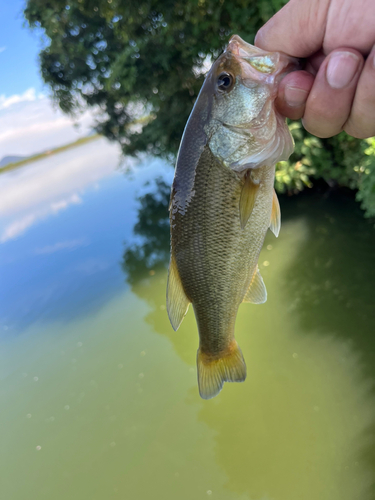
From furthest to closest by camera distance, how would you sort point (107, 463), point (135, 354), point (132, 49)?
point (132, 49) < point (135, 354) < point (107, 463)

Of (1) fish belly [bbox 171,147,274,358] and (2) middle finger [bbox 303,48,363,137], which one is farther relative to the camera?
(1) fish belly [bbox 171,147,274,358]

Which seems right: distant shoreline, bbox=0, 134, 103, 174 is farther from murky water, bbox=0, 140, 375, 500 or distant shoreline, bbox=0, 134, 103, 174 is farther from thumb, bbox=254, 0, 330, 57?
thumb, bbox=254, 0, 330, 57

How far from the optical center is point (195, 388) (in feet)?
15.7

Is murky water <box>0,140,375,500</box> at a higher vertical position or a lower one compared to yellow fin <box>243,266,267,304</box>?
lower

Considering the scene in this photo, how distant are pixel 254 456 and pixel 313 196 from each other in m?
6.56

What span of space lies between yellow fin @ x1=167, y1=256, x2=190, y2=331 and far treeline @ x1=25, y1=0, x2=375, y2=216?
4062 millimetres

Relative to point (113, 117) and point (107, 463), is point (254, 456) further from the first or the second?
point (113, 117)

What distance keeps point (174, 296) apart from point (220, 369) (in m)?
0.55

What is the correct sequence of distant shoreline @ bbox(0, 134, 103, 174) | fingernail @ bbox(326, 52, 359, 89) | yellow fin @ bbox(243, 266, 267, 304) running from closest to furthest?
fingernail @ bbox(326, 52, 359, 89), yellow fin @ bbox(243, 266, 267, 304), distant shoreline @ bbox(0, 134, 103, 174)

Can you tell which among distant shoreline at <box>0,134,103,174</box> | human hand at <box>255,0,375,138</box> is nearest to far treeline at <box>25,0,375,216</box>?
human hand at <box>255,0,375,138</box>

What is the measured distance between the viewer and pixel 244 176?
152cm

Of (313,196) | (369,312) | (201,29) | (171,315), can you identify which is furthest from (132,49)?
(171,315)

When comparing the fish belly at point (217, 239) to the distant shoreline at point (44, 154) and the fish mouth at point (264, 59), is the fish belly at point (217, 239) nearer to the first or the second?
the fish mouth at point (264, 59)

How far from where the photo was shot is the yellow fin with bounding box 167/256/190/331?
1704mm
